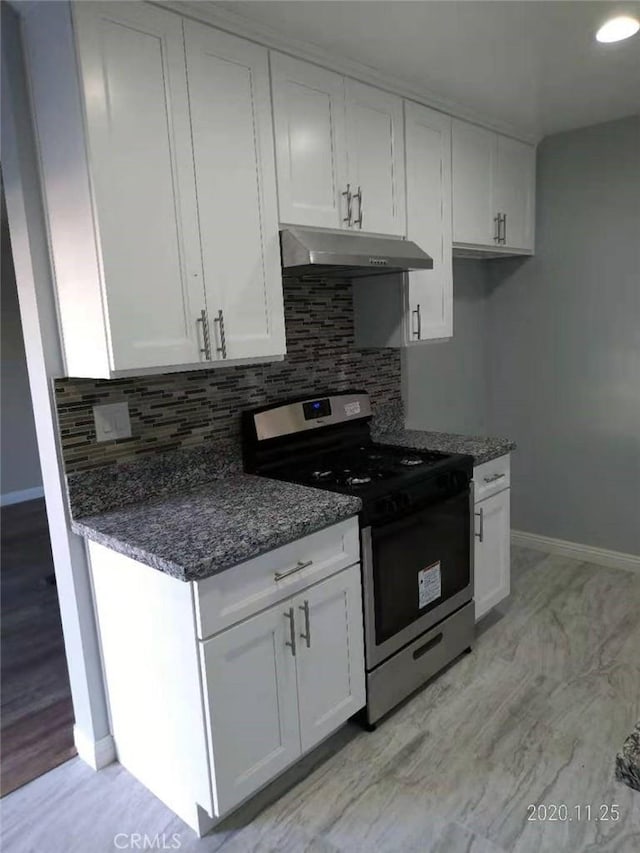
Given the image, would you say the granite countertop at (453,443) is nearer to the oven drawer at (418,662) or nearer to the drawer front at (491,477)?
the drawer front at (491,477)

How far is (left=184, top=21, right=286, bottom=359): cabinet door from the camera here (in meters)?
1.78

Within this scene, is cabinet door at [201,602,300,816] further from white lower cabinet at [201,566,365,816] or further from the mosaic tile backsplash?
the mosaic tile backsplash

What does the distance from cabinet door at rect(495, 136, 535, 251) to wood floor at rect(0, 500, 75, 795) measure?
302cm

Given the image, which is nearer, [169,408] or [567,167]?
[169,408]

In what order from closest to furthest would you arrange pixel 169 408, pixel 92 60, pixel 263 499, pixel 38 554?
pixel 92 60 < pixel 263 499 < pixel 169 408 < pixel 38 554

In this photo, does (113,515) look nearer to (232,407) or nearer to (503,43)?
(232,407)

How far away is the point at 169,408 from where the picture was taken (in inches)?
83.6

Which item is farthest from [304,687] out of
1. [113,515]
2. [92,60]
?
[92,60]

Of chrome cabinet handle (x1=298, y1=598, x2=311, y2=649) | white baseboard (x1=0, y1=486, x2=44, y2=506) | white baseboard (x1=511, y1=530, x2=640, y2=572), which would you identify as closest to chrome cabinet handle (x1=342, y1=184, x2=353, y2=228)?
chrome cabinet handle (x1=298, y1=598, x2=311, y2=649)

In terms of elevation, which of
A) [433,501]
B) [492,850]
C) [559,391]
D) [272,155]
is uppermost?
[272,155]

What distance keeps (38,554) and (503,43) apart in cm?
403

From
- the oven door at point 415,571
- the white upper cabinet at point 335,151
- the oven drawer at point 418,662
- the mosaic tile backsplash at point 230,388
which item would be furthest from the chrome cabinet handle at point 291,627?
the white upper cabinet at point 335,151

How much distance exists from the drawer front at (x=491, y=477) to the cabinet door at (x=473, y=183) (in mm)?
1061

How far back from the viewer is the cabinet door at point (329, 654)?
1837 millimetres
